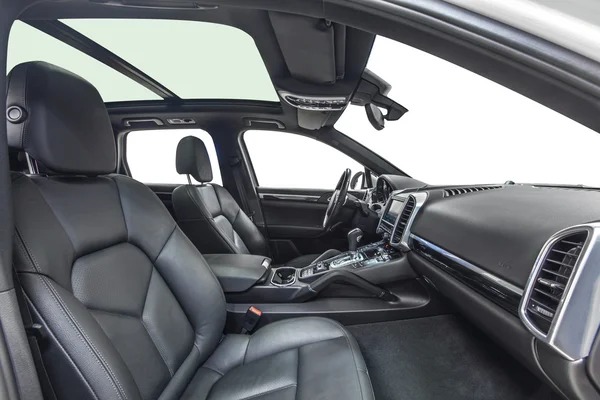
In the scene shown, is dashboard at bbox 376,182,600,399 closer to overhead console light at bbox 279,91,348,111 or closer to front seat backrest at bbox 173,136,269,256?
overhead console light at bbox 279,91,348,111

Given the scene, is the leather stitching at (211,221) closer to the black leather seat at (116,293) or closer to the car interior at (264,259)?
the car interior at (264,259)

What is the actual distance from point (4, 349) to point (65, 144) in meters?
0.54

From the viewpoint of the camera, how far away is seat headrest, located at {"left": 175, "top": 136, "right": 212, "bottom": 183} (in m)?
2.28

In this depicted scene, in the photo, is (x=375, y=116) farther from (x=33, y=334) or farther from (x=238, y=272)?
(x=33, y=334)

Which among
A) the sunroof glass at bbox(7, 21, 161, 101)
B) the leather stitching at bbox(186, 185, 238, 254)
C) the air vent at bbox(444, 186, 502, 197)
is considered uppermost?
the sunroof glass at bbox(7, 21, 161, 101)

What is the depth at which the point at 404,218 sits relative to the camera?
5.35 ft

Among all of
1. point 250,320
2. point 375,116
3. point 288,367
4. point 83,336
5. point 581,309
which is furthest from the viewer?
point 375,116

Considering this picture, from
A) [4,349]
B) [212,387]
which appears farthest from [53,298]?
[212,387]

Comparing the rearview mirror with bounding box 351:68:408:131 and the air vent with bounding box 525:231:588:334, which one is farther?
the rearview mirror with bounding box 351:68:408:131

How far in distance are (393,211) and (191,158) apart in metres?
1.36

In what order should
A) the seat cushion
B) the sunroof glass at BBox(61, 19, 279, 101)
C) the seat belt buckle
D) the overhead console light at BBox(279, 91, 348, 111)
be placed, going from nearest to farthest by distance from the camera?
1. the seat cushion
2. the seat belt buckle
3. the sunroof glass at BBox(61, 19, 279, 101)
4. the overhead console light at BBox(279, 91, 348, 111)

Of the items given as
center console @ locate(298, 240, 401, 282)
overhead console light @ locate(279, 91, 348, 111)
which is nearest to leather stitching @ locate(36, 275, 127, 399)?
center console @ locate(298, 240, 401, 282)

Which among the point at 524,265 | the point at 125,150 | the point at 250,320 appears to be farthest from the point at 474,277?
the point at 125,150

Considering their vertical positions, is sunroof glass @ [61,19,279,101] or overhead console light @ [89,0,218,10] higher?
sunroof glass @ [61,19,279,101]
